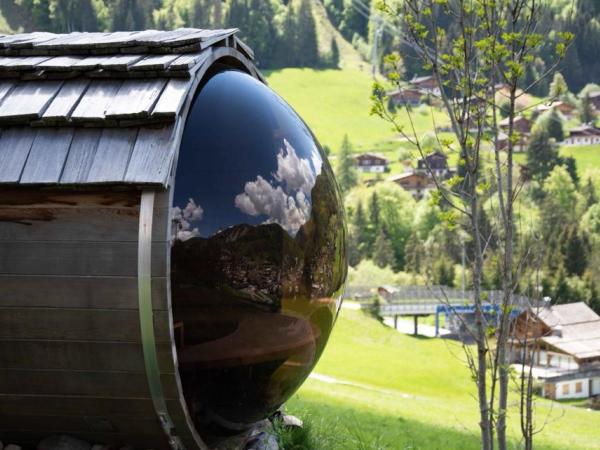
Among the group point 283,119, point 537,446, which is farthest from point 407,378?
point 283,119

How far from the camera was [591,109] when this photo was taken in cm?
11381

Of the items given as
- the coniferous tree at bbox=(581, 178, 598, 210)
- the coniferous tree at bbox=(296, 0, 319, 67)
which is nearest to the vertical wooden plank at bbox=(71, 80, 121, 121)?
the coniferous tree at bbox=(581, 178, 598, 210)

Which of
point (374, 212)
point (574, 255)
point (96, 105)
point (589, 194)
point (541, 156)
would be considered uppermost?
point (96, 105)

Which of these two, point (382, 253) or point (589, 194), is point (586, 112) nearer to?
point (589, 194)

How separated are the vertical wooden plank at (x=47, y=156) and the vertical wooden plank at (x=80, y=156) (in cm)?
3

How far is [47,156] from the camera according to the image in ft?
13.5

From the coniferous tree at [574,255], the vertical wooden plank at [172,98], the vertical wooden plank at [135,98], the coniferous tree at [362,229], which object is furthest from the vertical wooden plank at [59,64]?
the coniferous tree at [362,229]

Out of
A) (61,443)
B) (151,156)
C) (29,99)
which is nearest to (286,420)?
(61,443)

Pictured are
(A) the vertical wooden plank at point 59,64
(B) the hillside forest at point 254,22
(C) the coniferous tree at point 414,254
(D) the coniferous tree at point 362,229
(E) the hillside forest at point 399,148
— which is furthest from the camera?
(B) the hillside forest at point 254,22

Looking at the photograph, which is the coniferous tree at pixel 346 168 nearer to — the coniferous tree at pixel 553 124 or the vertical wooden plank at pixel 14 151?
the coniferous tree at pixel 553 124

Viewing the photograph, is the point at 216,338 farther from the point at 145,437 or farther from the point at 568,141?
the point at 568,141

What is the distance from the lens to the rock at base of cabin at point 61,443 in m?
4.52

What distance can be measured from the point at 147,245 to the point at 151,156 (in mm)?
420

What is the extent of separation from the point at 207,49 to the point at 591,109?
383 ft
